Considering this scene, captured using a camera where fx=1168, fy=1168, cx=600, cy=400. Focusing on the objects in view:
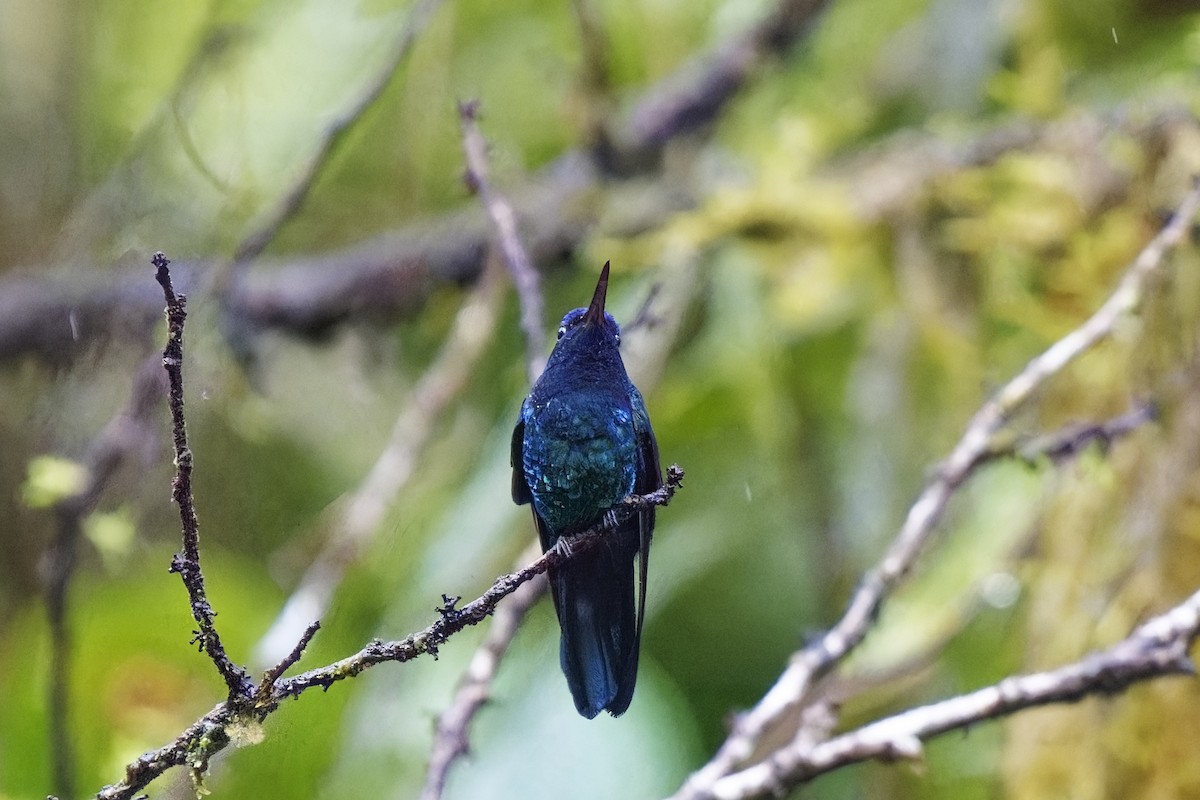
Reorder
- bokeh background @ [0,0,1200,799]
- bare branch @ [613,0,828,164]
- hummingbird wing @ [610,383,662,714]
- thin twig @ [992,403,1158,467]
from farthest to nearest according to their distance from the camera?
bare branch @ [613,0,828,164] → thin twig @ [992,403,1158,467] → bokeh background @ [0,0,1200,799] → hummingbird wing @ [610,383,662,714]

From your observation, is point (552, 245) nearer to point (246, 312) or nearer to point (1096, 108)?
point (246, 312)

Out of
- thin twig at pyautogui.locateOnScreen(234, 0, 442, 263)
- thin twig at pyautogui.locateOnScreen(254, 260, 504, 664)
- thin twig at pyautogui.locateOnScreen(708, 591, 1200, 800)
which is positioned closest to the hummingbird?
thin twig at pyautogui.locateOnScreen(254, 260, 504, 664)

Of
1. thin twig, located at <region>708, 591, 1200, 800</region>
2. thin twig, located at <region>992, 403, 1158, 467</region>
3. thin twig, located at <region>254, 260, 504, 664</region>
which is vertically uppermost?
thin twig, located at <region>254, 260, 504, 664</region>

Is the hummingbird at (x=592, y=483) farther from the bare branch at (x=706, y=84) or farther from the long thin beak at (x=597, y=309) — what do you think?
the bare branch at (x=706, y=84)

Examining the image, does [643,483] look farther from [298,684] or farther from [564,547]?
[298,684]

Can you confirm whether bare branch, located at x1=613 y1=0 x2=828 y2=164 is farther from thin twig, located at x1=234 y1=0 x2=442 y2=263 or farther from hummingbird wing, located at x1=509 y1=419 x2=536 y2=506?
hummingbird wing, located at x1=509 y1=419 x2=536 y2=506

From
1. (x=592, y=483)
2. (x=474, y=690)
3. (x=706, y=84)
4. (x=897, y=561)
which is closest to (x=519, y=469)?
(x=592, y=483)

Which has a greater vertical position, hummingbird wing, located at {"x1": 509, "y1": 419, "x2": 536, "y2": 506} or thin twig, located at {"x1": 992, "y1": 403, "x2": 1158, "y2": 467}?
hummingbird wing, located at {"x1": 509, "y1": 419, "x2": 536, "y2": 506}
